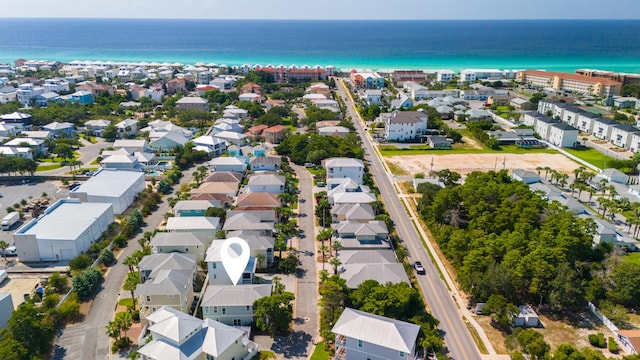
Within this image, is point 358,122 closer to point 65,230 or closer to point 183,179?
point 183,179

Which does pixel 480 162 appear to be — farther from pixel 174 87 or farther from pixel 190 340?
pixel 174 87

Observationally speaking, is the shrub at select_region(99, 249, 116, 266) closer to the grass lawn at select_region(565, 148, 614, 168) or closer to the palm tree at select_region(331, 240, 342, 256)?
the palm tree at select_region(331, 240, 342, 256)

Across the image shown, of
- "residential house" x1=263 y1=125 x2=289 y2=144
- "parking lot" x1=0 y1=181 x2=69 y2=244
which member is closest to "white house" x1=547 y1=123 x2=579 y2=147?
"residential house" x1=263 y1=125 x2=289 y2=144

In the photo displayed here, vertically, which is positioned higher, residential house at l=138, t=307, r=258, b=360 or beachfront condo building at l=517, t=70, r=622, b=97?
beachfront condo building at l=517, t=70, r=622, b=97

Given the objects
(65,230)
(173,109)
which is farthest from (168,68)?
(65,230)

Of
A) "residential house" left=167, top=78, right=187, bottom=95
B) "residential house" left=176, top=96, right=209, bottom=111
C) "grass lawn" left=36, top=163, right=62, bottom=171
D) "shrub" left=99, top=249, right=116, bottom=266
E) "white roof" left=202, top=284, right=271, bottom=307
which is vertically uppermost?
"residential house" left=167, top=78, right=187, bottom=95
